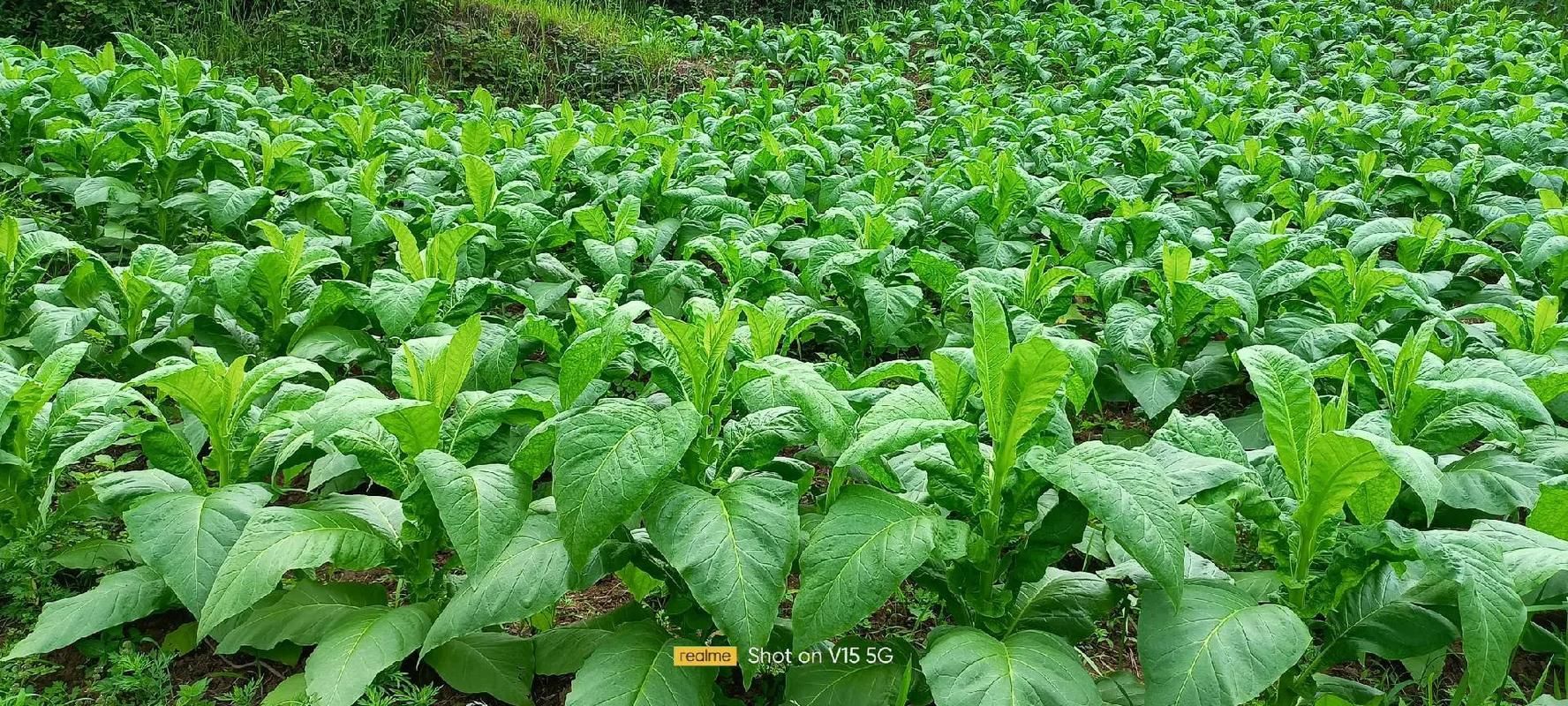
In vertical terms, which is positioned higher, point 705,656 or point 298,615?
point 705,656

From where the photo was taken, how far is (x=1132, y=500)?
1.80 metres

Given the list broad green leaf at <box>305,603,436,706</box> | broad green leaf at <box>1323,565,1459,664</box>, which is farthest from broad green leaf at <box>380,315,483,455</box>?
broad green leaf at <box>1323,565,1459,664</box>

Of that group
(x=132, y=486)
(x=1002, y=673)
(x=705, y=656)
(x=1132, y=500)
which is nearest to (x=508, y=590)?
(x=705, y=656)

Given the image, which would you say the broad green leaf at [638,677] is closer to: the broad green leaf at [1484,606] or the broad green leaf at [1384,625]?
the broad green leaf at [1384,625]

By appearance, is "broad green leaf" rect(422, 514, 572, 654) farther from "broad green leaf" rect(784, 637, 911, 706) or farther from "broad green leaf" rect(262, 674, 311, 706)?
"broad green leaf" rect(784, 637, 911, 706)

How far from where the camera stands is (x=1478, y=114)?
6602mm

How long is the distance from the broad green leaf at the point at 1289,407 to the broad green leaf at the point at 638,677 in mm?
1278

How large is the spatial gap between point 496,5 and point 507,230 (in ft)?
24.6

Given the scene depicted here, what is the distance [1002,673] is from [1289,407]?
88cm

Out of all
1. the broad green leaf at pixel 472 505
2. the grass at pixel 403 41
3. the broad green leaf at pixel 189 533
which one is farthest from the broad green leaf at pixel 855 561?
the grass at pixel 403 41

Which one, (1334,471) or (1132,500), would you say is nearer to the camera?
(1132,500)

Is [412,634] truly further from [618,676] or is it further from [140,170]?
[140,170]

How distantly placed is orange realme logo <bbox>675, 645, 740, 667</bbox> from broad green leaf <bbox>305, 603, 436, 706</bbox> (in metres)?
0.57

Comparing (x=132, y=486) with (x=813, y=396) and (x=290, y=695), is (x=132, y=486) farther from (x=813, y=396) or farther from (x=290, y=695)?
(x=813, y=396)
